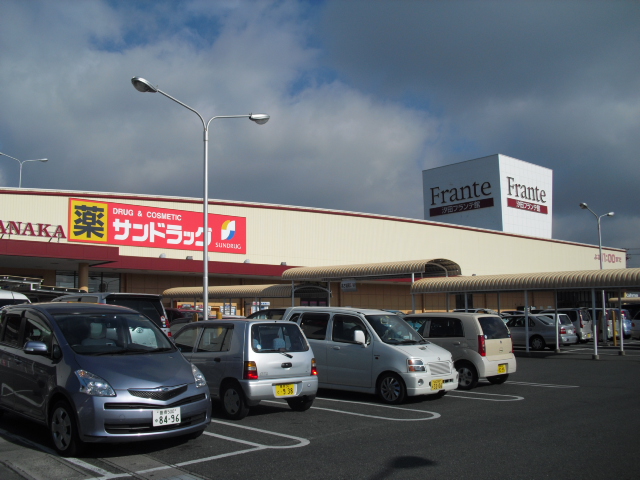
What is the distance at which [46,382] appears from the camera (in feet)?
22.9

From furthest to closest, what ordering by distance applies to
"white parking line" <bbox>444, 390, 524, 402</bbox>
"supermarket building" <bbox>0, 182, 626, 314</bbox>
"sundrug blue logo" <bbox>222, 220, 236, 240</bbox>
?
1. "sundrug blue logo" <bbox>222, 220, 236, 240</bbox>
2. "supermarket building" <bbox>0, 182, 626, 314</bbox>
3. "white parking line" <bbox>444, 390, 524, 402</bbox>

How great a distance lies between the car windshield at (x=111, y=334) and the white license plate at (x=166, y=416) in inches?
42.7

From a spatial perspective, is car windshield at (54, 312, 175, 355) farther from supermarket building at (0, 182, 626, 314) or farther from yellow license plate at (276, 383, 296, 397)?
supermarket building at (0, 182, 626, 314)

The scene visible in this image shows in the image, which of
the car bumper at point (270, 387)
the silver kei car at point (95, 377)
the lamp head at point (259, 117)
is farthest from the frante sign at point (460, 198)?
the silver kei car at point (95, 377)

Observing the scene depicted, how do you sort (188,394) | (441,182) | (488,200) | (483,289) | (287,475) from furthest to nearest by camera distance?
(441,182)
(488,200)
(483,289)
(188,394)
(287,475)

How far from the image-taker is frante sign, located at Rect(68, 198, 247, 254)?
1225 inches

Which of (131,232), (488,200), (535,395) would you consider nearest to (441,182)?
(488,200)

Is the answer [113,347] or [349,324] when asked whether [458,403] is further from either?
[113,347]

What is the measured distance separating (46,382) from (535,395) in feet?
30.0

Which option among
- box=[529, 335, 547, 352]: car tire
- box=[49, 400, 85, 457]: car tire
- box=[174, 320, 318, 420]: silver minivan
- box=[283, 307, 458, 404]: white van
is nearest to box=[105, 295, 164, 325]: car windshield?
box=[283, 307, 458, 404]: white van

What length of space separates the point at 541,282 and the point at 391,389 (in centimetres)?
1276

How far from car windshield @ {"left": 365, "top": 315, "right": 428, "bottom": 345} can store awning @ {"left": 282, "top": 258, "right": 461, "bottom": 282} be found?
10.6 m

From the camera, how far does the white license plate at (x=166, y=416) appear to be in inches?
259

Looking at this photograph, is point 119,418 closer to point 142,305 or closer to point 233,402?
point 233,402
